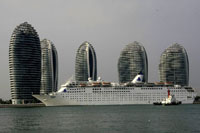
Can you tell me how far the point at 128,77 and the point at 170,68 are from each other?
24.2m

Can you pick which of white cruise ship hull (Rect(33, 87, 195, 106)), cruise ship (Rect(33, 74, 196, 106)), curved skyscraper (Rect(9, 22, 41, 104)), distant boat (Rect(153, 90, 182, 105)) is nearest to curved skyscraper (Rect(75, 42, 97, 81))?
curved skyscraper (Rect(9, 22, 41, 104))

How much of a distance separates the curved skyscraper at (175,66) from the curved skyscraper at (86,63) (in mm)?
39091

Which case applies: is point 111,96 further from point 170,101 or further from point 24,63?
point 24,63

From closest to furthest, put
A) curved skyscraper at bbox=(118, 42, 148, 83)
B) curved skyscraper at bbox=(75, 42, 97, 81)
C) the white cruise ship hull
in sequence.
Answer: the white cruise ship hull → curved skyscraper at bbox=(75, 42, 97, 81) → curved skyscraper at bbox=(118, 42, 148, 83)

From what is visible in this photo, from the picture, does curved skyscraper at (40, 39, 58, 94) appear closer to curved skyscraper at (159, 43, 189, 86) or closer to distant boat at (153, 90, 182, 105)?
curved skyscraper at (159, 43, 189, 86)

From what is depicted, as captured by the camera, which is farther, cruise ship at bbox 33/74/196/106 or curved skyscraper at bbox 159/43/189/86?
curved skyscraper at bbox 159/43/189/86

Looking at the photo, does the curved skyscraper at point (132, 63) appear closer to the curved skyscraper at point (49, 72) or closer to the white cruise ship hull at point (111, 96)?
the curved skyscraper at point (49, 72)

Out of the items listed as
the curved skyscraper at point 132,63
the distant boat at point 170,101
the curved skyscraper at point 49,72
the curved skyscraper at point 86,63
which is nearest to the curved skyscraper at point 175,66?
the curved skyscraper at point 132,63

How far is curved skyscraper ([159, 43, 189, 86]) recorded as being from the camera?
187125 millimetres

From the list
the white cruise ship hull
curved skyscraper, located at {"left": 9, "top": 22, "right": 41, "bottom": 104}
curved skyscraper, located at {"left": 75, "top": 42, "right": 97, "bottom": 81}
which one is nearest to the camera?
the white cruise ship hull

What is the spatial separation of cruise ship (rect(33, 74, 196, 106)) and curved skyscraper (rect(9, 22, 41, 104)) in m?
38.5

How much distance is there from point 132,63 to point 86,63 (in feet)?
88.5

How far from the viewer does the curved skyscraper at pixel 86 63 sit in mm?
190750

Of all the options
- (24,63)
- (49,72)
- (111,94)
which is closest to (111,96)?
(111,94)
